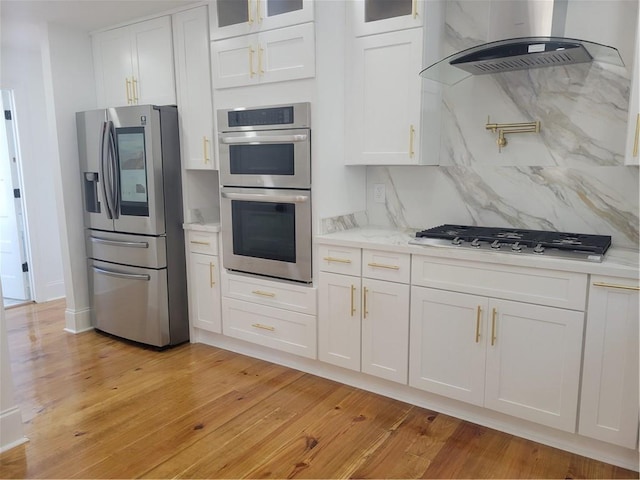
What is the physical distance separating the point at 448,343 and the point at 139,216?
239 cm

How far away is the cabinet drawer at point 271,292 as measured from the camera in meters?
3.03

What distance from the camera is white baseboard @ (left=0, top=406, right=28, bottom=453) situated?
2316mm

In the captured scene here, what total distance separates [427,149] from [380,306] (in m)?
0.98

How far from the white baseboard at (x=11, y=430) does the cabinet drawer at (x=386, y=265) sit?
1933 mm

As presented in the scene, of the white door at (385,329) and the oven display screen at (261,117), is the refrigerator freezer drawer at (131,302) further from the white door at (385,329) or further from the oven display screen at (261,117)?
the white door at (385,329)

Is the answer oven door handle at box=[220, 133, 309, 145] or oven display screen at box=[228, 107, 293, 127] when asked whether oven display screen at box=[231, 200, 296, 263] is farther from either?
oven display screen at box=[228, 107, 293, 127]

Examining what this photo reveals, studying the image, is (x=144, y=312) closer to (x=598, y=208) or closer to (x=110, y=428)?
(x=110, y=428)

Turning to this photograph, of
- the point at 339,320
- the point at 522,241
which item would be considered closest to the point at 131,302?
the point at 339,320

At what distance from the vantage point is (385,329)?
8.95 feet

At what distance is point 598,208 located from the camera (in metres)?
2.55

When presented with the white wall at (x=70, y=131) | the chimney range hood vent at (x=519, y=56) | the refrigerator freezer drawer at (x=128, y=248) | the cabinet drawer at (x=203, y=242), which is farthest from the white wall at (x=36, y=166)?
the chimney range hood vent at (x=519, y=56)

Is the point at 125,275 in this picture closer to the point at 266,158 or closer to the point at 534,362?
the point at 266,158

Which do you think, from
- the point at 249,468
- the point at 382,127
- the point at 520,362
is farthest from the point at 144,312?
the point at 520,362

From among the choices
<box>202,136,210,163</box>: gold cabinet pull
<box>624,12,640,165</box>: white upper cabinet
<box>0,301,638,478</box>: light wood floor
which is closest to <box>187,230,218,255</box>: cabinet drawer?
<box>202,136,210,163</box>: gold cabinet pull
